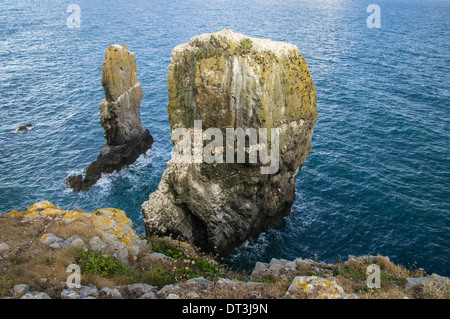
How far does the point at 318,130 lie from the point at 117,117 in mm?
24148

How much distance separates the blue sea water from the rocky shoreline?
971 centimetres

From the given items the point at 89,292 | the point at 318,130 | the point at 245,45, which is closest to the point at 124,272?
the point at 89,292

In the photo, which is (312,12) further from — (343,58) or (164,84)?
(164,84)

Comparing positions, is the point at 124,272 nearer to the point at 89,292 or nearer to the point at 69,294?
the point at 89,292

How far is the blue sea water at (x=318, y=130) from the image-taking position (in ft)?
93.1

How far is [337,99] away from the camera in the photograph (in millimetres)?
48750

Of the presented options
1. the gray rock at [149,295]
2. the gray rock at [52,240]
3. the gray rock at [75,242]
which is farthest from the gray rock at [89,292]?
the gray rock at [52,240]

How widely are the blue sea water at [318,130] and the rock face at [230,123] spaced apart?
3396 millimetres

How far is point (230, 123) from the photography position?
23250mm

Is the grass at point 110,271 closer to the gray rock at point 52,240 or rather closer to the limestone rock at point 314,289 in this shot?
the gray rock at point 52,240

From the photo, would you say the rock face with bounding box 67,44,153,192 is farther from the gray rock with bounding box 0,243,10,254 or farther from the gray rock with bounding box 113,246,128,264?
the gray rock with bounding box 0,243,10,254

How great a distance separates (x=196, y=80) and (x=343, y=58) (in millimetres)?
49000

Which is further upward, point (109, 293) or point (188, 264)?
point (109, 293)
